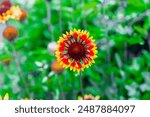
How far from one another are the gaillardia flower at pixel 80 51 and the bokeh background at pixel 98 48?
201mm

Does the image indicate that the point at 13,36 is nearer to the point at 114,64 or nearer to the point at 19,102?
the point at 19,102

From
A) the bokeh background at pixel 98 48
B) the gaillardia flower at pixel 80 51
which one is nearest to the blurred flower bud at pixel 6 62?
the bokeh background at pixel 98 48

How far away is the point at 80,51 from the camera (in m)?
0.95

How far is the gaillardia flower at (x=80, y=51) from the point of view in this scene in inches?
37.6

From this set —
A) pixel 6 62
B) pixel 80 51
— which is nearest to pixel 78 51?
pixel 80 51

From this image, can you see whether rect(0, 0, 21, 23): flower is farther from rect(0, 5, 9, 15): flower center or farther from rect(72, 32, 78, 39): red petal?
rect(72, 32, 78, 39): red petal

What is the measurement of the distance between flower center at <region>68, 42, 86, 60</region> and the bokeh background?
208 mm

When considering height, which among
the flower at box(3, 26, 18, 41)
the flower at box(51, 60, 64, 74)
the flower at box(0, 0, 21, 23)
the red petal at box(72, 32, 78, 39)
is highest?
the flower at box(0, 0, 21, 23)

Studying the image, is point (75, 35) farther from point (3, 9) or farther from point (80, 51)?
point (3, 9)

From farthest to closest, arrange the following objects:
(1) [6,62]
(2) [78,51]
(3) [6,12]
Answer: (1) [6,62]
(3) [6,12]
(2) [78,51]

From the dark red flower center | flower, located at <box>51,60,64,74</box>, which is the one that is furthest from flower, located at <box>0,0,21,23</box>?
flower, located at <box>51,60,64,74</box>

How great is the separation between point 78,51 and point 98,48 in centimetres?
31

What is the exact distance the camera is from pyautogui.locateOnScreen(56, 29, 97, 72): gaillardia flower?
0.96 meters

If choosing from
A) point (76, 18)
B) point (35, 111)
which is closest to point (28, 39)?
point (76, 18)
